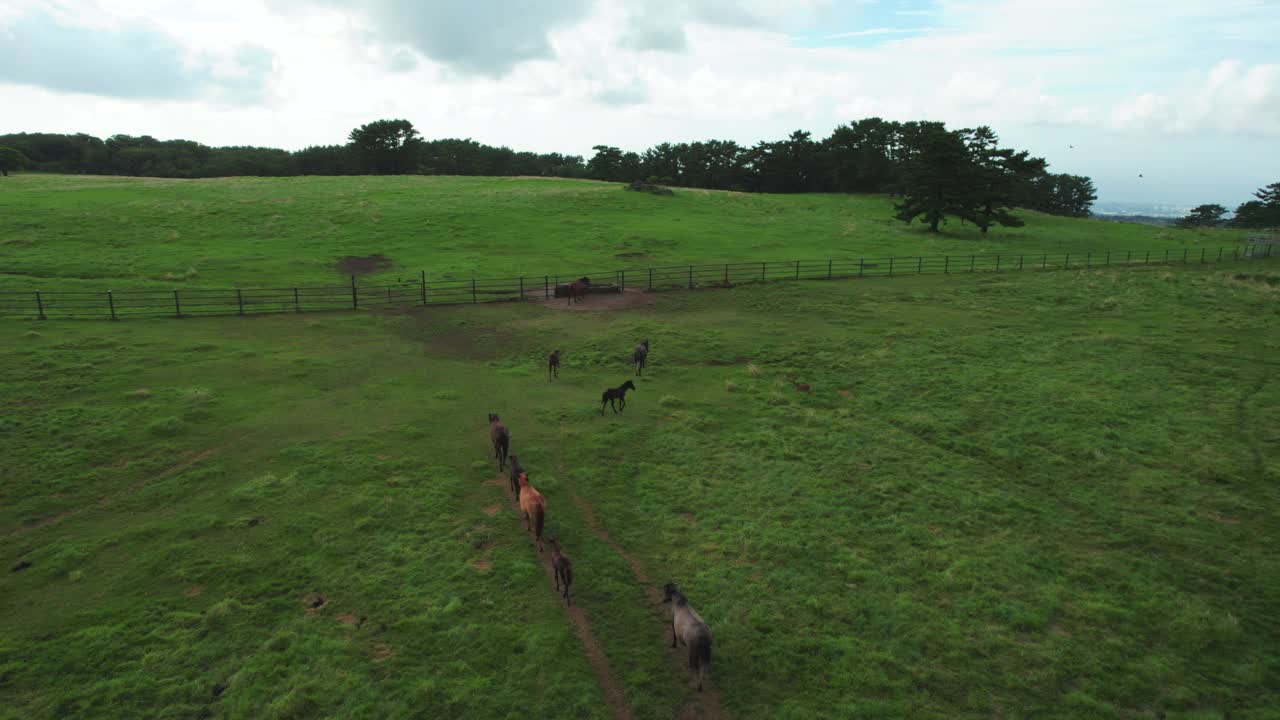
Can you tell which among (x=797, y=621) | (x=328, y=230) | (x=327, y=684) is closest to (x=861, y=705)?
(x=797, y=621)

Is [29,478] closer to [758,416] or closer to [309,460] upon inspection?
[309,460]

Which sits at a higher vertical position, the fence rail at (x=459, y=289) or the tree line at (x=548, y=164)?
the tree line at (x=548, y=164)

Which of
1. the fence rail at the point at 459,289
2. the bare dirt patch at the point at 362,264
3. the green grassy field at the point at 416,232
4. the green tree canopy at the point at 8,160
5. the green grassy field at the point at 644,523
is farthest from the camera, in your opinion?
the green tree canopy at the point at 8,160

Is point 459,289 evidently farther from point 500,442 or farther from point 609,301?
point 500,442

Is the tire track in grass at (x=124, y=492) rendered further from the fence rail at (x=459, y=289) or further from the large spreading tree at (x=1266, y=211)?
the large spreading tree at (x=1266, y=211)

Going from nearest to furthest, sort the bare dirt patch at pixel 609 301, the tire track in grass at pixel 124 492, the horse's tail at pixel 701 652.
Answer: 1. the horse's tail at pixel 701 652
2. the tire track in grass at pixel 124 492
3. the bare dirt patch at pixel 609 301

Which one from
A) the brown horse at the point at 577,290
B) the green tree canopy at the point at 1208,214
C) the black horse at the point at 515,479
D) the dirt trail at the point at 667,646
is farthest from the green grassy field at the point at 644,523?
the green tree canopy at the point at 1208,214

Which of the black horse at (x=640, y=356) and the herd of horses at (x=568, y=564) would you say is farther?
the black horse at (x=640, y=356)

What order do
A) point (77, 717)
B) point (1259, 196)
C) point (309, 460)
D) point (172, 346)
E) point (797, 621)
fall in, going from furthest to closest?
point (1259, 196), point (172, 346), point (309, 460), point (797, 621), point (77, 717)
